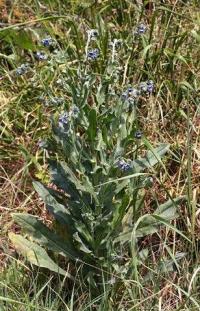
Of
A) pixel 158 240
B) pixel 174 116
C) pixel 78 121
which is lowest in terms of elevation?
pixel 158 240

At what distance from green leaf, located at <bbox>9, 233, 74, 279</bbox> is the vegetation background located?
0.04 meters

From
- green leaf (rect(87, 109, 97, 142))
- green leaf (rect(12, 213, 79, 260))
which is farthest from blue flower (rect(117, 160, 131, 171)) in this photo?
green leaf (rect(12, 213, 79, 260))

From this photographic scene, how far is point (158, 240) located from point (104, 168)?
1.83 ft

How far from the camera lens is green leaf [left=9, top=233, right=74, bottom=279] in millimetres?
2717

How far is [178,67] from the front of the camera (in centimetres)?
352

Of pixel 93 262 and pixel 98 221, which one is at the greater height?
pixel 98 221

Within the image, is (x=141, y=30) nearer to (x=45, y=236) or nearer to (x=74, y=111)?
(x=74, y=111)

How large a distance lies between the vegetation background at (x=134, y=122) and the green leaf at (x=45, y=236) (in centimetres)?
10

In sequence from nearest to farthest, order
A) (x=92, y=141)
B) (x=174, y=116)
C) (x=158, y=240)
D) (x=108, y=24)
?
(x=92, y=141)
(x=158, y=240)
(x=174, y=116)
(x=108, y=24)

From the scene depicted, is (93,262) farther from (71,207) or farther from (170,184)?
(170,184)

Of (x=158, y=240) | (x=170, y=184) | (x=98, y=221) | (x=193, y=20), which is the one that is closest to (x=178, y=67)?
(x=193, y=20)

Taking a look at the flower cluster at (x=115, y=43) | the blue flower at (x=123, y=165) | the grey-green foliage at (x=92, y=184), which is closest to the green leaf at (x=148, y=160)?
the grey-green foliage at (x=92, y=184)

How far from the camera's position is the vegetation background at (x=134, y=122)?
268 cm

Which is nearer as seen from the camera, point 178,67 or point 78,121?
point 78,121
